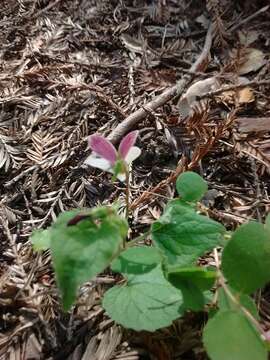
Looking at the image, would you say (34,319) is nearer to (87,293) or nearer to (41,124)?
(87,293)

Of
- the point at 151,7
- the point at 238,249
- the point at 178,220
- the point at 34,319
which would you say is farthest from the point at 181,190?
the point at 151,7

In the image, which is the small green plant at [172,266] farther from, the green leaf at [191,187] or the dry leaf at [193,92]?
the dry leaf at [193,92]

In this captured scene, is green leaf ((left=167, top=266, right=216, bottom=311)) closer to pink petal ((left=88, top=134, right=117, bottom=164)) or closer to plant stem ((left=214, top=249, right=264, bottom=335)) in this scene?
plant stem ((left=214, top=249, right=264, bottom=335))

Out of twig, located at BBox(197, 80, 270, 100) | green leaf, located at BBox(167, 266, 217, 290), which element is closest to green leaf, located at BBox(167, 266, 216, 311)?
green leaf, located at BBox(167, 266, 217, 290)

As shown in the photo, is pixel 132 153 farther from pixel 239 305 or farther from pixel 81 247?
pixel 239 305

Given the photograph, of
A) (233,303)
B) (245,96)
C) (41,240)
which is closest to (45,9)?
(245,96)

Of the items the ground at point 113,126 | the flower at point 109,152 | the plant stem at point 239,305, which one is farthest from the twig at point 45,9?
the plant stem at point 239,305
